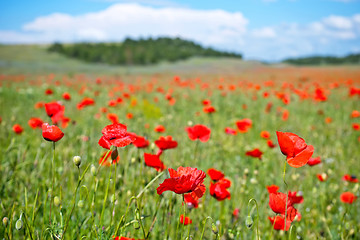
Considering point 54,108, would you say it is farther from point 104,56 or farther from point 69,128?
point 104,56

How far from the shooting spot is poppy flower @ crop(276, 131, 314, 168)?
3.38 ft

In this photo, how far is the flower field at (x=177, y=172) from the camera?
3.83ft

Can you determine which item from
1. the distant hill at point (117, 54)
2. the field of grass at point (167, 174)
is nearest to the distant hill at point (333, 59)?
the distant hill at point (117, 54)

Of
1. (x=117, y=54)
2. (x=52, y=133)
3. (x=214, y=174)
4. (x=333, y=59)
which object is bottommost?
(x=214, y=174)

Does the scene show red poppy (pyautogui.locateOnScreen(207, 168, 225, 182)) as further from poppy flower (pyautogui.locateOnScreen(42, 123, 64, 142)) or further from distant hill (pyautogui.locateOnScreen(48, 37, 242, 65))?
distant hill (pyautogui.locateOnScreen(48, 37, 242, 65))

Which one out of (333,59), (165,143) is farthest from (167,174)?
(333,59)

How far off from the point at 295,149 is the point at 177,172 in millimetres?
429

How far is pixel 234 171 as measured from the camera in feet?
9.68

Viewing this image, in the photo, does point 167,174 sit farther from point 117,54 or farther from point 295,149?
point 117,54

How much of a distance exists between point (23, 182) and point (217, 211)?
1440 mm

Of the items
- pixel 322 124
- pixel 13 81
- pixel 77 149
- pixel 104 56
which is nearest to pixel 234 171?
pixel 77 149

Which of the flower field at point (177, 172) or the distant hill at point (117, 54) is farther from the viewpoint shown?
the distant hill at point (117, 54)

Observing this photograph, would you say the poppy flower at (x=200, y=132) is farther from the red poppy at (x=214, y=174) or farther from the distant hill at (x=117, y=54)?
the distant hill at (x=117, y=54)

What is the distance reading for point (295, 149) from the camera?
1062 mm
